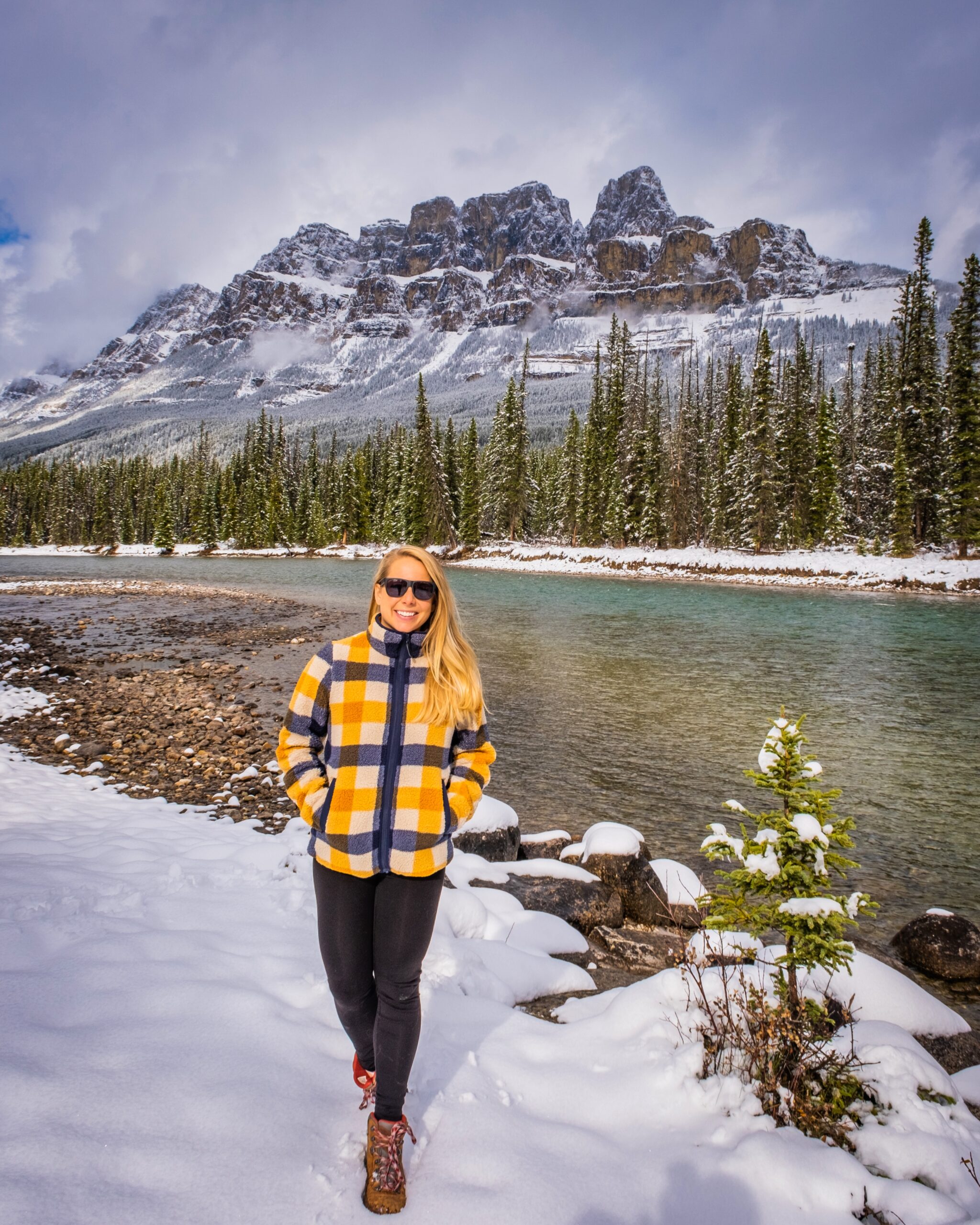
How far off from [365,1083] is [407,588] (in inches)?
88.3

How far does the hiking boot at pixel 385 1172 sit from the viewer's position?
7.36 feet

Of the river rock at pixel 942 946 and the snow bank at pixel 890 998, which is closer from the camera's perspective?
the snow bank at pixel 890 998

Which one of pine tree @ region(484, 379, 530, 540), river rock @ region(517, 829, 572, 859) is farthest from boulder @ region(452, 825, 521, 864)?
pine tree @ region(484, 379, 530, 540)

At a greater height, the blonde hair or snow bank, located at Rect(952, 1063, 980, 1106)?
the blonde hair

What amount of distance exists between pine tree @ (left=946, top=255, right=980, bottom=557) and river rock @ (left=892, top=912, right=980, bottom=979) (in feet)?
123

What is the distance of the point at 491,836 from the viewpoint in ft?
20.9

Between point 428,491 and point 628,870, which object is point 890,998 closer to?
point 628,870

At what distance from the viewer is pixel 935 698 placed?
43.9ft

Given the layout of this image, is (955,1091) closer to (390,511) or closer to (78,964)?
(78,964)

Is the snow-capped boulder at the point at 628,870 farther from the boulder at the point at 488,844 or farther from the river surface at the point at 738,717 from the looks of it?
the river surface at the point at 738,717

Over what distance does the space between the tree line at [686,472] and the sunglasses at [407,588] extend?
41746 mm

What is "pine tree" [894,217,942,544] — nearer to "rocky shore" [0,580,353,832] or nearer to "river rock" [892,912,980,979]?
"rocky shore" [0,580,353,832]

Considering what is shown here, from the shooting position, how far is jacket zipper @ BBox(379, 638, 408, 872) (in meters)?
→ 2.55

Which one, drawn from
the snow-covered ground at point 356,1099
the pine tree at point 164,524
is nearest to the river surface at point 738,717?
the snow-covered ground at point 356,1099
